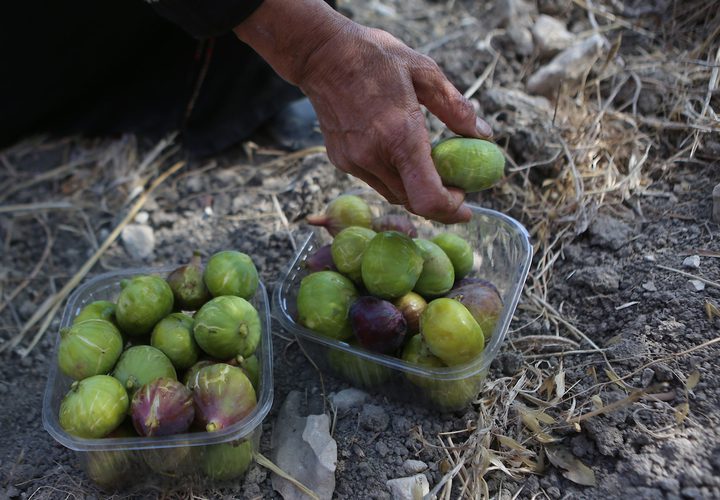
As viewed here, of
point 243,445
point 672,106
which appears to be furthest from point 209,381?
point 672,106

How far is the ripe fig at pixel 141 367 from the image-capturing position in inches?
80.4

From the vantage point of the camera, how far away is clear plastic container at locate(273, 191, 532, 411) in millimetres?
2189

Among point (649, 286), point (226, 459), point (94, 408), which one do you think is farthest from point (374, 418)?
point (649, 286)

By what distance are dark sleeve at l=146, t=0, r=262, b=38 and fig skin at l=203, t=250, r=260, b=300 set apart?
78 cm

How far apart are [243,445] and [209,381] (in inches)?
9.2

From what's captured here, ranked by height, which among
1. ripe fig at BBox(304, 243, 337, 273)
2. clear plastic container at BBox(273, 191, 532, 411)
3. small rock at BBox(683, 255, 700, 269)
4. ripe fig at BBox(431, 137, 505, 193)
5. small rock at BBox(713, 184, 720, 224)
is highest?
ripe fig at BBox(431, 137, 505, 193)

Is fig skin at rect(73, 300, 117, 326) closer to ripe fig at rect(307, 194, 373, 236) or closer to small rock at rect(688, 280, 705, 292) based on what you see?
ripe fig at rect(307, 194, 373, 236)

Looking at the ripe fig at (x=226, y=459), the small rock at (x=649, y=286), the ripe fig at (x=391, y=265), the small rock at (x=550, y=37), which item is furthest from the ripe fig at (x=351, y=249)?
the small rock at (x=550, y=37)

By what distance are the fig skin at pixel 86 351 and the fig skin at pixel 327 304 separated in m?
0.63

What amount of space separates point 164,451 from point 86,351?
40cm

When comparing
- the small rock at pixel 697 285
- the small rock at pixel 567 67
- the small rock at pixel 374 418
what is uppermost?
the small rock at pixel 567 67

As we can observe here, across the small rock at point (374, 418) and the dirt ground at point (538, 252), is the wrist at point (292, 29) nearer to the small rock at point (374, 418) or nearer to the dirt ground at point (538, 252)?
the dirt ground at point (538, 252)

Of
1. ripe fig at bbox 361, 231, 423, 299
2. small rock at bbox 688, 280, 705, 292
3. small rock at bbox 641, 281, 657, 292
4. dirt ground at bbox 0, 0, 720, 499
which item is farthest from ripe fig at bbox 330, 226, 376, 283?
small rock at bbox 688, 280, 705, 292

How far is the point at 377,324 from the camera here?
2148mm
